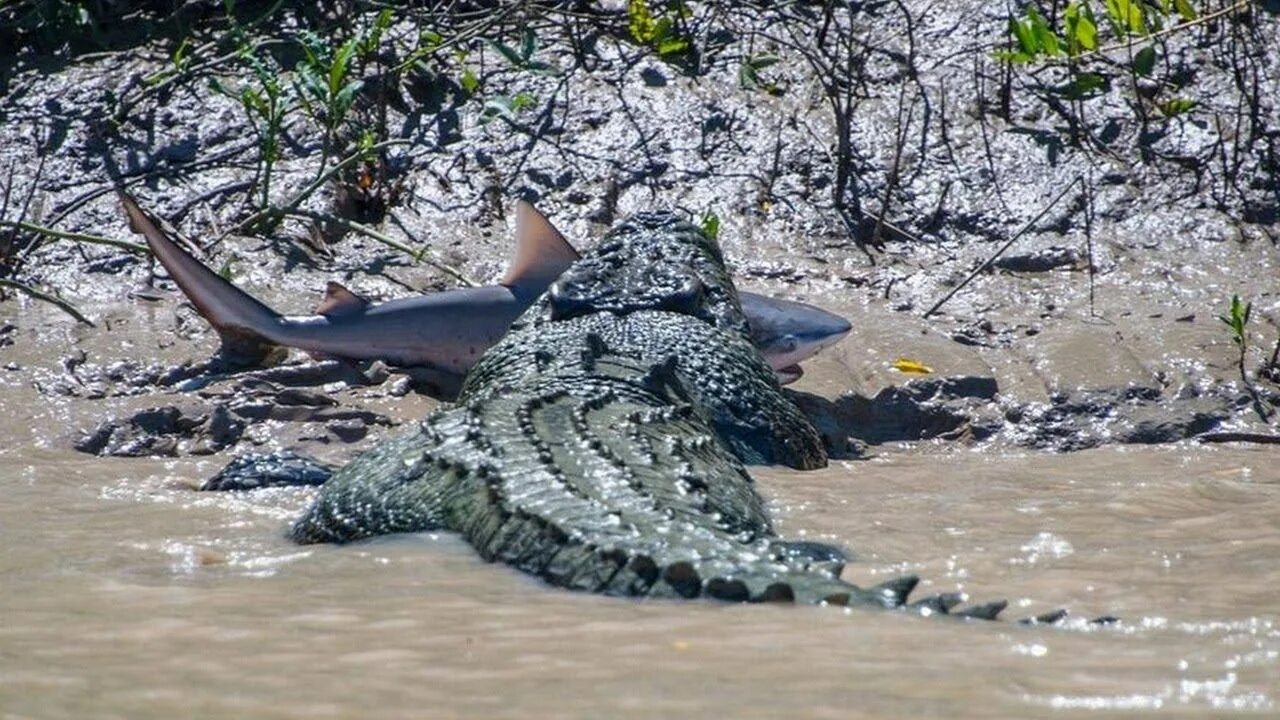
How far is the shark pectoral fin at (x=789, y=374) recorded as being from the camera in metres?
6.36

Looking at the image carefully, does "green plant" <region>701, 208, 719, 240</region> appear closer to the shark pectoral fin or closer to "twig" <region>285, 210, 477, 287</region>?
the shark pectoral fin

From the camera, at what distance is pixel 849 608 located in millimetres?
3018

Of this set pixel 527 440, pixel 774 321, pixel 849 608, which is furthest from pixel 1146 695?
pixel 774 321

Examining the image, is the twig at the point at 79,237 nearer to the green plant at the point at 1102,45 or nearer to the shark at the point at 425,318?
the shark at the point at 425,318

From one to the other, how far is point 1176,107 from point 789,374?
2.52 m

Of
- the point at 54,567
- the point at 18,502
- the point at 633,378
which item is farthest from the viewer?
the point at 633,378

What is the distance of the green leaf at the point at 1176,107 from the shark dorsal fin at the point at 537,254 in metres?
2.85

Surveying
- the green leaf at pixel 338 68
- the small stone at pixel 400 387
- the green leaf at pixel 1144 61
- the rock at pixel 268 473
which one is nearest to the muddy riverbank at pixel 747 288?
the small stone at pixel 400 387

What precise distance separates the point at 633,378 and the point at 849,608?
240 cm

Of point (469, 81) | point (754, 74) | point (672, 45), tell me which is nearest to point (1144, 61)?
point (754, 74)

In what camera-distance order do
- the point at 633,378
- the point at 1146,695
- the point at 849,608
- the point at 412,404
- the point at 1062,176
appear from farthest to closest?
the point at 1062,176 < the point at 412,404 < the point at 633,378 < the point at 849,608 < the point at 1146,695

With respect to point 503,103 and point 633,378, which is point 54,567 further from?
point 503,103

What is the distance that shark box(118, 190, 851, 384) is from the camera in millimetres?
6340

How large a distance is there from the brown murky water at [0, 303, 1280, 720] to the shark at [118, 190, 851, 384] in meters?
1.28
